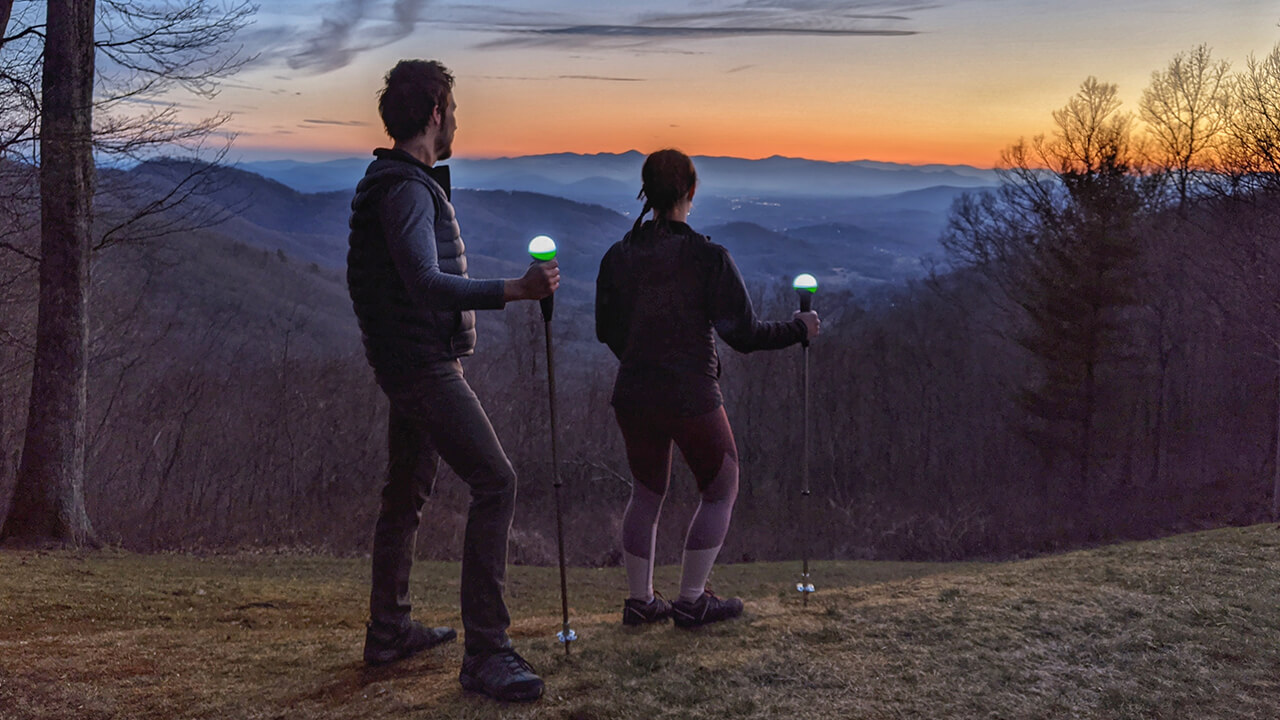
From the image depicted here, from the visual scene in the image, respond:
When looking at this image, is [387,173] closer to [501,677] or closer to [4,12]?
[501,677]

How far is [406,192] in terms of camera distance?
368 centimetres

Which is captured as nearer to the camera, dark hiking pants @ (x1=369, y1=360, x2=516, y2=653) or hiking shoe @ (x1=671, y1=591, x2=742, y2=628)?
dark hiking pants @ (x1=369, y1=360, x2=516, y2=653)

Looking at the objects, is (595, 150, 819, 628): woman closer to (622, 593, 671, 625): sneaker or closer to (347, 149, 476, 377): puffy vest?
(622, 593, 671, 625): sneaker

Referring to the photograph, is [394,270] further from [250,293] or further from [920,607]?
[250,293]

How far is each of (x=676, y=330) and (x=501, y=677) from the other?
5.39ft

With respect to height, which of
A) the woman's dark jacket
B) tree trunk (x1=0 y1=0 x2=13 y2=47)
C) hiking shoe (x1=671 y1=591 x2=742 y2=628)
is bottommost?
hiking shoe (x1=671 y1=591 x2=742 y2=628)

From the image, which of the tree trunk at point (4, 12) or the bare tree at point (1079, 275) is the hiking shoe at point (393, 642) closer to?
the tree trunk at point (4, 12)

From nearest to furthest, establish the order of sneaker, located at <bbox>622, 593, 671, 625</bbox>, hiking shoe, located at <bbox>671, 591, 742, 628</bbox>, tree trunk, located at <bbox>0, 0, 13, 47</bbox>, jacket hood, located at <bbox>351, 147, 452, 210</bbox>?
jacket hood, located at <bbox>351, 147, 452, 210</bbox>, hiking shoe, located at <bbox>671, 591, 742, 628</bbox>, sneaker, located at <bbox>622, 593, 671, 625</bbox>, tree trunk, located at <bbox>0, 0, 13, 47</bbox>

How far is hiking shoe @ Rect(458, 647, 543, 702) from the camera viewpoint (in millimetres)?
3615

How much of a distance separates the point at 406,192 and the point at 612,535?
1233 inches

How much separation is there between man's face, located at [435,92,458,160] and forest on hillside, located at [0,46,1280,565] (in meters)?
15.5

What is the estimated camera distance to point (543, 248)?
3.68 m

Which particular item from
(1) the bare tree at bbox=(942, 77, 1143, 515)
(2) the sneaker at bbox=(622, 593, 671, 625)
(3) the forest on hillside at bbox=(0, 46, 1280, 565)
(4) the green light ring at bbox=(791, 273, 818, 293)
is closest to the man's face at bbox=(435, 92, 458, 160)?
(4) the green light ring at bbox=(791, 273, 818, 293)

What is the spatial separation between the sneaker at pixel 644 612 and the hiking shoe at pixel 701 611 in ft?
0.29
